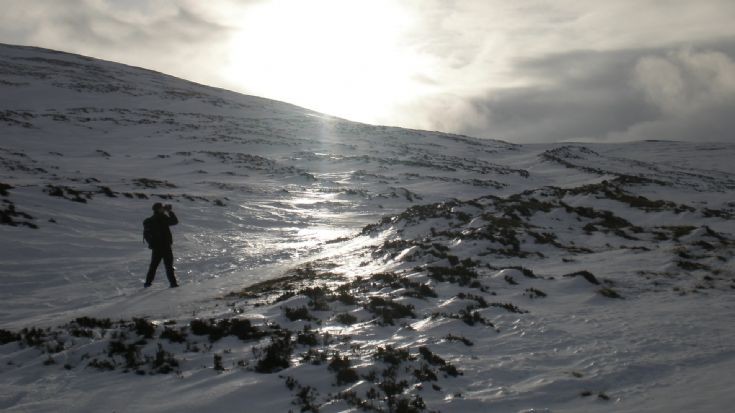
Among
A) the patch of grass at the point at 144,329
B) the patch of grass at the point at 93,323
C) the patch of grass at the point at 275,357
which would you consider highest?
the patch of grass at the point at 144,329

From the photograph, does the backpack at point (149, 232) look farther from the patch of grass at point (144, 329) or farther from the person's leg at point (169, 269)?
the patch of grass at point (144, 329)

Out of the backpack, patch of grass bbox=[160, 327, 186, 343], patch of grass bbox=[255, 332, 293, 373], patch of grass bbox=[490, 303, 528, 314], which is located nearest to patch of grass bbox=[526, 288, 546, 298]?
patch of grass bbox=[490, 303, 528, 314]

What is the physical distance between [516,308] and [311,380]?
5.08 m

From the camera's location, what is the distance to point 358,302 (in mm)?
10367

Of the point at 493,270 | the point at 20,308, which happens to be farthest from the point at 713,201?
the point at 20,308

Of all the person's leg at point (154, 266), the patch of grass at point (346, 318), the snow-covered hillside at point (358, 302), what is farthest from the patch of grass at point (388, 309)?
the person's leg at point (154, 266)

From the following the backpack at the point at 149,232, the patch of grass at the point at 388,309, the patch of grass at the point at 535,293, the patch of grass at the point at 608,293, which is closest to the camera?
the patch of grass at the point at 388,309

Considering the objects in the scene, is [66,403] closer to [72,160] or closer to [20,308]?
[20,308]

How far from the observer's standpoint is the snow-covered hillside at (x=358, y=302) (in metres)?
6.28

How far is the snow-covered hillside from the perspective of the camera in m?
6.28

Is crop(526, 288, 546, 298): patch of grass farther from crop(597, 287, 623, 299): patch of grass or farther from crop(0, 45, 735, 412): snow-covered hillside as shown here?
crop(597, 287, 623, 299): patch of grass

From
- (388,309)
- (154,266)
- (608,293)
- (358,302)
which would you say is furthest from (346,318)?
(154,266)

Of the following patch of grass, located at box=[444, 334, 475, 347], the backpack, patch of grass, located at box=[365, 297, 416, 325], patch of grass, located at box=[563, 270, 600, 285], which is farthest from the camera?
the backpack

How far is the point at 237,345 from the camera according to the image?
25.7 ft
